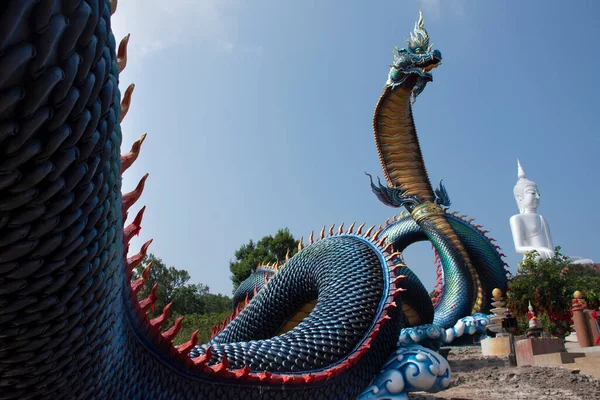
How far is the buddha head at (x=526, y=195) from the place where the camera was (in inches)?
1023

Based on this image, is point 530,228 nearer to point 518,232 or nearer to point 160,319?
point 518,232

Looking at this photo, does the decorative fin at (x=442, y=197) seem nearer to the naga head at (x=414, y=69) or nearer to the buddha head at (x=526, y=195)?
the naga head at (x=414, y=69)

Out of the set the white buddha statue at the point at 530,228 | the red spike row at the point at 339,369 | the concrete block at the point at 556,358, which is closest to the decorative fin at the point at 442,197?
the concrete block at the point at 556,358

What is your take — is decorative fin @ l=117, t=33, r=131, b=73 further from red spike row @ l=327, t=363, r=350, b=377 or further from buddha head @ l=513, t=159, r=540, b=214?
buddha head @ l=513, t=159, r=540, b=214

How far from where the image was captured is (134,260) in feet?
5.59

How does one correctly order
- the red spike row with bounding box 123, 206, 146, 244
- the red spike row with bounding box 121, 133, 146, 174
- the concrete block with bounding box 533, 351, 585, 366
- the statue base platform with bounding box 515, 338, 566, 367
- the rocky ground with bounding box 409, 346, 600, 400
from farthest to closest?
1. the statue base platform with bounding box 515, 338, 566, 367
2. the concrete block with bounding box 533, 351, 585, 366
3. the rocky ground with bounding box 409, 346, 600, 400
4. the red spike row with bounding box 123, 206, 146, 244
5. the red spike row with bounding box 121, 133, 146, 174

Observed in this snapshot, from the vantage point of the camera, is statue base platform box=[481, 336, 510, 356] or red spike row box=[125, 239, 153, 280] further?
statue base platform box=[481, 336, 510, 356]

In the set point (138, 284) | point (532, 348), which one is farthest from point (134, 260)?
point (532, 348)

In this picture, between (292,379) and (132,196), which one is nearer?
(132,196)

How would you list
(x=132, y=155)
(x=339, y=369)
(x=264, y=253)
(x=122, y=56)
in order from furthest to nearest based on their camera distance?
(x=264, y=253) → (x=339, y=369) → (x=132, y=155) → (x=122, y=56)

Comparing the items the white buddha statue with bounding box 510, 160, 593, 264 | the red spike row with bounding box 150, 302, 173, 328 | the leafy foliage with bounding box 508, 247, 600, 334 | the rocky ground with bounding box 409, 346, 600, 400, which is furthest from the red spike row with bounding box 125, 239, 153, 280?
the white buddha statue with bounding box 510, 160, 593, 264

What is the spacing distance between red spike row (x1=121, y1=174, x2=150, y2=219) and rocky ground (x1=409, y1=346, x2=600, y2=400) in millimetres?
4316

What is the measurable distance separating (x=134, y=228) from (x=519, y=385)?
17.5 ft

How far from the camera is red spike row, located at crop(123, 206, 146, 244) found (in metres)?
1.55
